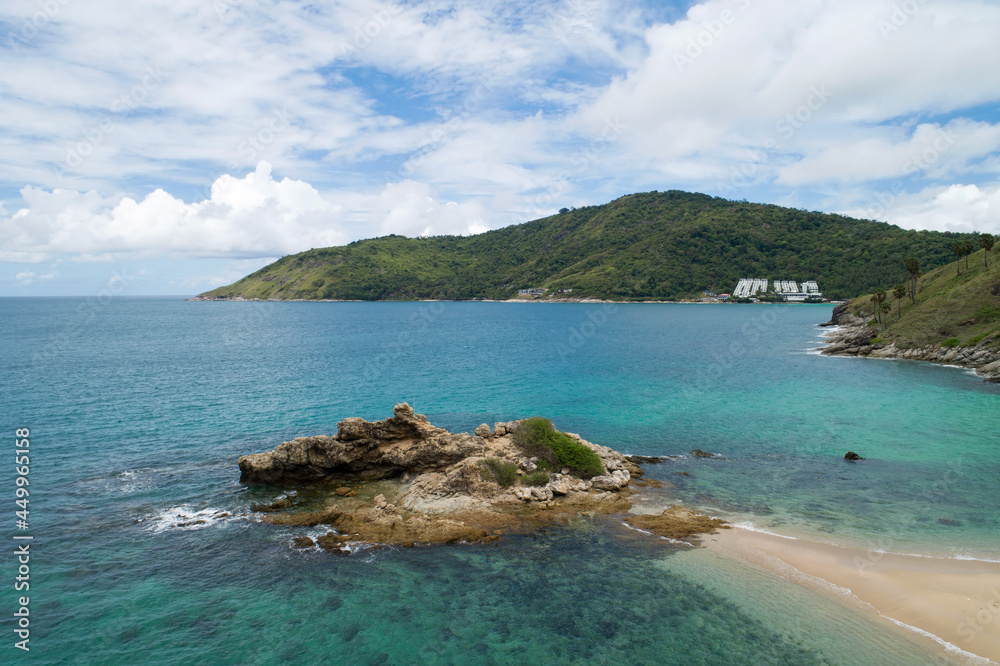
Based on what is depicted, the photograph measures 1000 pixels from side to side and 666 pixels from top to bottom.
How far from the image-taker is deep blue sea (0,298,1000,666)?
16172mm

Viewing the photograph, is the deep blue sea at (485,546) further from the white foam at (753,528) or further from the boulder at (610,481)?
the boulder at (610,481)

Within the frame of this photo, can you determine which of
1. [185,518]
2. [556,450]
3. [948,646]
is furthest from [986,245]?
[185,518]

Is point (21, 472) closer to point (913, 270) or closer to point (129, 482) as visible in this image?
point (129, 482)

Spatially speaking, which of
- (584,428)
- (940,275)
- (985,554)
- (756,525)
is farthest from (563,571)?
(940,275)

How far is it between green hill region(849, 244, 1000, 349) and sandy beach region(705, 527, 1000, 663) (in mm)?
60389

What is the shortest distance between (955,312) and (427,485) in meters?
83.1

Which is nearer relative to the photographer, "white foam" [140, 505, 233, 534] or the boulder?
"white foam" [140, 505, 233, 534]

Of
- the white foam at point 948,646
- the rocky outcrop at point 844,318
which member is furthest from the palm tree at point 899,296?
the white foam at point 948,646

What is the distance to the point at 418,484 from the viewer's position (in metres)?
28.1

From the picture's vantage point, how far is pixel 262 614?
17.4m

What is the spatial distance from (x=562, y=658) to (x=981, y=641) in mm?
13305

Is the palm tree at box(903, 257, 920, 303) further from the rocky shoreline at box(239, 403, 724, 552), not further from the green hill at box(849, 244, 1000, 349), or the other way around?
the rocky shoreline at box(239, 403, 724, 552)

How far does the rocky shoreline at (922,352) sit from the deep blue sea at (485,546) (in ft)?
15.8

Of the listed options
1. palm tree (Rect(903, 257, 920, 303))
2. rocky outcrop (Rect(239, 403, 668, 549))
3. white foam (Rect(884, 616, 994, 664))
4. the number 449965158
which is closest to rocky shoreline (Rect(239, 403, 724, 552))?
rocky outcrop (Rect(239, 403, 668, 549))
